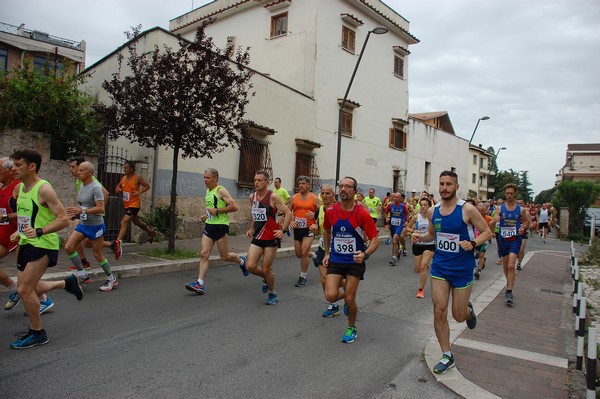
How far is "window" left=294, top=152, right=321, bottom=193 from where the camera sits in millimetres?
18561

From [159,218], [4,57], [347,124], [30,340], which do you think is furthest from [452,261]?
[4,57]

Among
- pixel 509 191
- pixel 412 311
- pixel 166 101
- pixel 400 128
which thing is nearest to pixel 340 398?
pixel 412 311

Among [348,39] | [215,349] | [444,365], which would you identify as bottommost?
[215,349]

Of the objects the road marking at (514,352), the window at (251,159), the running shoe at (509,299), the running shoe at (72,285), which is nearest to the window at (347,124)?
the window at (251,159)

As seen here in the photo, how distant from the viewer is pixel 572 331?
5.72 metres

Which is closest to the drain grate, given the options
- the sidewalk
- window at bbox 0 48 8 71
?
the sidewalk

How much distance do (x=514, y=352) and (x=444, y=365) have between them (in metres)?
1.20

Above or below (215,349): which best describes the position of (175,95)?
above

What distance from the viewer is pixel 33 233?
419 cm

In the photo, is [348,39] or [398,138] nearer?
[348,39]

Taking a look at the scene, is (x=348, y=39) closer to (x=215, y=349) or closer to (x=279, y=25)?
(x=279, y=25)

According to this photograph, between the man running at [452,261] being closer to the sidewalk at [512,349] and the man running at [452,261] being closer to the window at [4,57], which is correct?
the sidewalk at [512,349]

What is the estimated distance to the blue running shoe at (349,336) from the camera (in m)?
4.89

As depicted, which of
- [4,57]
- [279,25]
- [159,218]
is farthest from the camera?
[4,57]
